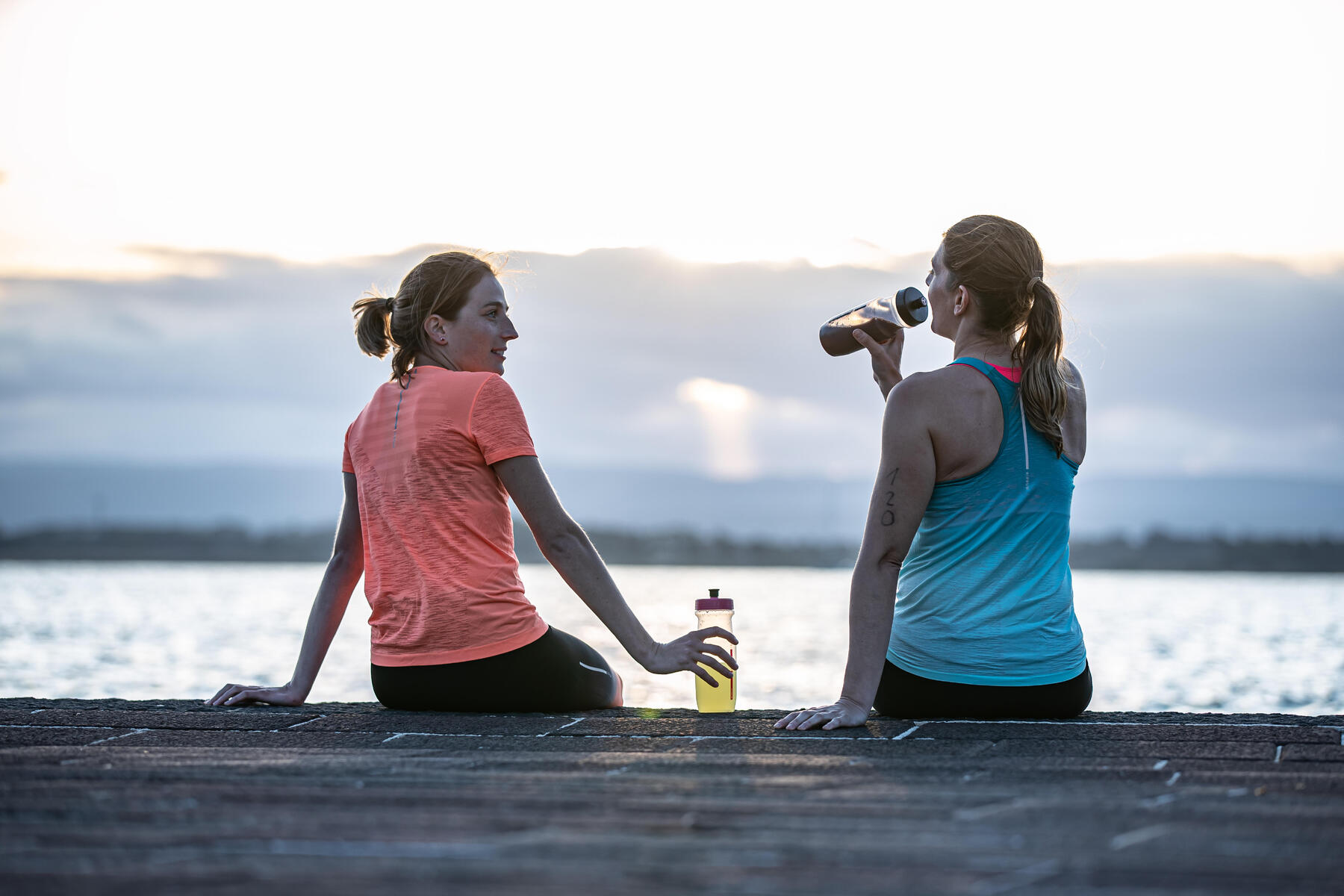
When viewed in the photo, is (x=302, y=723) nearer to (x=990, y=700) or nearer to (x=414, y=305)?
(x=414, y=305)

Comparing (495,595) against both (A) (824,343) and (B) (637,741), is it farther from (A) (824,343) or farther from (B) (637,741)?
(A) (824,343)

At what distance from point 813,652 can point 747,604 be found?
25.2 meters

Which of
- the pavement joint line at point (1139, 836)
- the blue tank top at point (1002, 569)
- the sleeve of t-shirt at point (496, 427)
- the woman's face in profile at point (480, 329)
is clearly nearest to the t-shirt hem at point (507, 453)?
the sleeve of t-shirt at point (496, 427)

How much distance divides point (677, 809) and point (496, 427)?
4.48ft

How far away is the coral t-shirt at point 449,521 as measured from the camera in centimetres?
291

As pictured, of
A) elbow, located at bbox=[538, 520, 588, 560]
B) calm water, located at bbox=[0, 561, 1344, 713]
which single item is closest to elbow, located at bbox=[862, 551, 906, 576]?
elbow, located at bbox=[538, 520, 588, 560]

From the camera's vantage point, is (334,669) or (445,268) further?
(334,669)

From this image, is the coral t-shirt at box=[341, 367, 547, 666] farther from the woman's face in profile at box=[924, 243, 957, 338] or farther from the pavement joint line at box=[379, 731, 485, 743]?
the woman's face in profile at box=[924, 243, 957, 338]

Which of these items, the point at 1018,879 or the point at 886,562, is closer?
the point at 1018,879

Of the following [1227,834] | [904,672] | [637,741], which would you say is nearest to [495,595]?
[637,741]

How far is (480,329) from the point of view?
3.17 m

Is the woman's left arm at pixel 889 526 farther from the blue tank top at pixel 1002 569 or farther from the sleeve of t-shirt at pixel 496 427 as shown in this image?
the sleeve of t-shirt at pixel 496 427

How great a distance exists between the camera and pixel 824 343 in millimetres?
3271

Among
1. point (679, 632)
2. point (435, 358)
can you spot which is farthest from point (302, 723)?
point (679, 632)
